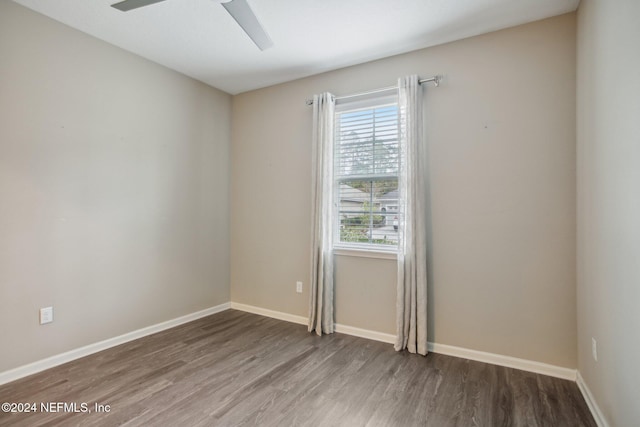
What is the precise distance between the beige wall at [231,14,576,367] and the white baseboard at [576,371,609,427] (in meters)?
0.16

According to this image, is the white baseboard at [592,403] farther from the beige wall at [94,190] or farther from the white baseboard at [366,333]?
the beige wall at [94,190]

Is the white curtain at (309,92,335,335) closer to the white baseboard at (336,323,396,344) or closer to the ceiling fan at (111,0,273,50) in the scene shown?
the white baseboard at (336,323,396,344)

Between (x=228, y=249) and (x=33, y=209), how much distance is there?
203 cm

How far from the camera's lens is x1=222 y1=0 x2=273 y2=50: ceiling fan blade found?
1833 mm

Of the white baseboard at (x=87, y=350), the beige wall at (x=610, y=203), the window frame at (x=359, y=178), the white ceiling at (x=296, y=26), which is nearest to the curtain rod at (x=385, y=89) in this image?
the window frame at (x=359, y=178)

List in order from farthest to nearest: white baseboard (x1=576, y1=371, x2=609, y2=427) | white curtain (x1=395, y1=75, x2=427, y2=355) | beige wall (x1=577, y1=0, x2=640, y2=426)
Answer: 1. white curtain (x1=395, y1=75, x2=427, y2=355)
2. white baseboard (x1=576, y1=371, x2=609, y2=427)
3. beige wall (x1=577, y1=0, x2=640, y2=426)

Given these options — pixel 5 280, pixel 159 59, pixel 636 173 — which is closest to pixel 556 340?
pixel 636 173

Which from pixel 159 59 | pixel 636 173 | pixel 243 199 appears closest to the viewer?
pixel 636 173

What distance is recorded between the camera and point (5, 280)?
2.29 metres

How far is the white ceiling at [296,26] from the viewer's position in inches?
91.3

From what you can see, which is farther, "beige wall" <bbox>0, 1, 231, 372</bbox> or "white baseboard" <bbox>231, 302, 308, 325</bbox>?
"white baseboard" <bbox>231, 302, 308, 325</bbox>

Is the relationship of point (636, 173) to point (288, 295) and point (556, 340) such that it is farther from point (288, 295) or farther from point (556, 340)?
point (288, 295)

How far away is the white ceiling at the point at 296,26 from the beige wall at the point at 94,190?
316 mm

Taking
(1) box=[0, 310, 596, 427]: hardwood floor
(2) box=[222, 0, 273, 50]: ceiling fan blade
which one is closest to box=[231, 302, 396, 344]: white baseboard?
(1) box=[0, 310, 596, 427]: hardwood floor
